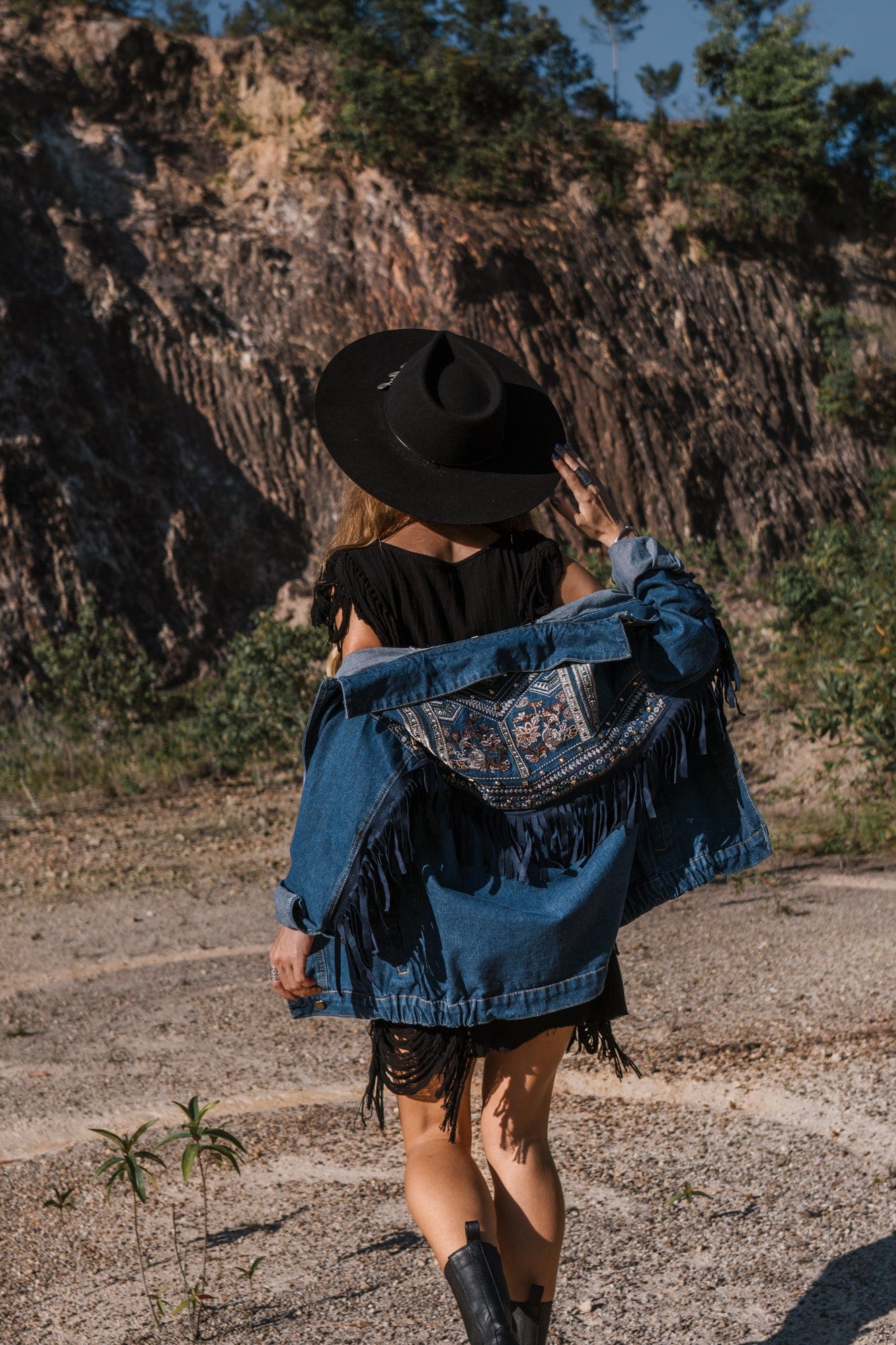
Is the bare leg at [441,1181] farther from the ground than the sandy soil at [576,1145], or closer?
farther from the ground

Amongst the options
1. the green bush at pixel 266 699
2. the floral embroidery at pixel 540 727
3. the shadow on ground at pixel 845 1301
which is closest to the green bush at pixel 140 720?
the green bush at pixel 266 699

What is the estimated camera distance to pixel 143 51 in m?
13.9

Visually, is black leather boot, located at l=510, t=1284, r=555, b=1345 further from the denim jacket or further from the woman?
the denim jacket

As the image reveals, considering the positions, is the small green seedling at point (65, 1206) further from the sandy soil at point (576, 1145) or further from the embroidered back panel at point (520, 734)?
the embroidered back panel at point (520, 734)

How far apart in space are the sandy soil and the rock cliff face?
7397 mm

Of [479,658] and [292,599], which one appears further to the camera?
[292,599]

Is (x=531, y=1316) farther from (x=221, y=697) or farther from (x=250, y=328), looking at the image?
(x=250, y=328)

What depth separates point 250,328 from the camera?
12.7 meters

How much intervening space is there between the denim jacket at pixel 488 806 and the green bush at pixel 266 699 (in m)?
6.66

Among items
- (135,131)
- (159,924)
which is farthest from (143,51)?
(159,924)

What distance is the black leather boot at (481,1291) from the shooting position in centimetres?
156

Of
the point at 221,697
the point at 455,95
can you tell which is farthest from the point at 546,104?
the point at 221,697

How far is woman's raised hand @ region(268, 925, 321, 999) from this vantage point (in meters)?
1.65

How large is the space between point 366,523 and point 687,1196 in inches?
63.6
